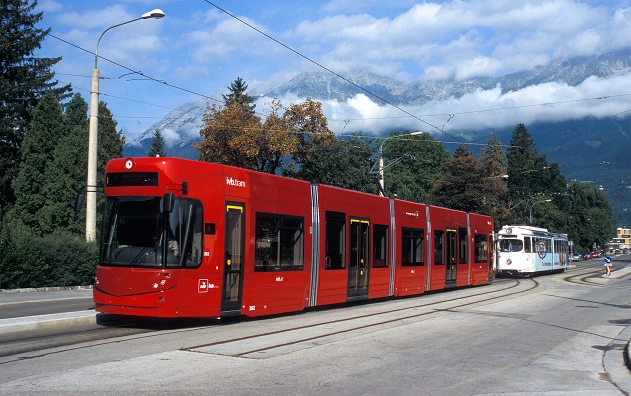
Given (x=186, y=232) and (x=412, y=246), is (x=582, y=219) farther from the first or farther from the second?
(x=186, y=232)

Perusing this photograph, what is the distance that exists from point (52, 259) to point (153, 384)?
58.2 ft

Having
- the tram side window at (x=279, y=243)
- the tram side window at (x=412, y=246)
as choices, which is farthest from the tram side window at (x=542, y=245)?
the tram side window at (x=279, y=243)

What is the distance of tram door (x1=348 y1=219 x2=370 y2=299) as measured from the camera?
18.4 meters

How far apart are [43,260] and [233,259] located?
41.0 ft

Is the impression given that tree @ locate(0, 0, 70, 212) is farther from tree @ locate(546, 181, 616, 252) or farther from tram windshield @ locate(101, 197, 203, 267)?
tree @ locate(546, 181, 616, 252)

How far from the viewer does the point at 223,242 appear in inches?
518

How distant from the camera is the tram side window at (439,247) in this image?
24.9 m

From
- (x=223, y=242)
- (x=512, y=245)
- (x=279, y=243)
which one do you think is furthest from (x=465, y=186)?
(x=223, y=242)

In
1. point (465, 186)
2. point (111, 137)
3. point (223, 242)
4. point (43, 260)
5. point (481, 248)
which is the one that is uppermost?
point (111, 137)

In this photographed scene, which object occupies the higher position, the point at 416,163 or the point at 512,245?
the point at 416,163

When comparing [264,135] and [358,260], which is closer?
[358,260]

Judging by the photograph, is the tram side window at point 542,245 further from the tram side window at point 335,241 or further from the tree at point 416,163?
the tree at point 416,163

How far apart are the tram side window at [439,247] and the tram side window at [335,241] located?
7871 mm

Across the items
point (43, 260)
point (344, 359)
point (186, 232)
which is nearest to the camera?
point (344, 359)
